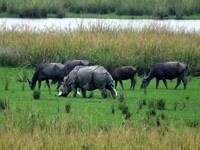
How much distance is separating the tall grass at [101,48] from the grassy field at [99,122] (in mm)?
4902

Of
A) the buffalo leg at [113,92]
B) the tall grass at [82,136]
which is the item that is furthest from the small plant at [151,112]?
the buffalo leg at [113,92]

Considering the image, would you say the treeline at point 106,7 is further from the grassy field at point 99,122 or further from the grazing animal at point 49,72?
the grassy field at point 99,122

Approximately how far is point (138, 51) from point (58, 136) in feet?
49.5

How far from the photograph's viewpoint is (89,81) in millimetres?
21234

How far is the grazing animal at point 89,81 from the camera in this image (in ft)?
69.3

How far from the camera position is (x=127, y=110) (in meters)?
18.1

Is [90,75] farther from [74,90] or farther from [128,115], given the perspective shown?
[128,115]

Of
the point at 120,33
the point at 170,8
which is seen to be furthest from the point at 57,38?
the point at 170,8

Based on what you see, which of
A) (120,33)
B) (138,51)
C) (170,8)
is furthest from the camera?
(170,8)

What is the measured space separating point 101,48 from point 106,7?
98.5 feet

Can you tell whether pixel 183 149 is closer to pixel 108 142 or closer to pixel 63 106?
pixel 108 142

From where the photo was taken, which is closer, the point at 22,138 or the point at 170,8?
the point at 22,138

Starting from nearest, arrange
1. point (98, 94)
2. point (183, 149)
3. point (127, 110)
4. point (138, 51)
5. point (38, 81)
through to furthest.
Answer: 1. point (183, 149)
2. point (127, 110)
3. point (98, 94)
4. point (38, 81)
5. point (138, 51)

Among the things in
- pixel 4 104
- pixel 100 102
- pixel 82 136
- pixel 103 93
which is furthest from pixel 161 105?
pixel 82 136
